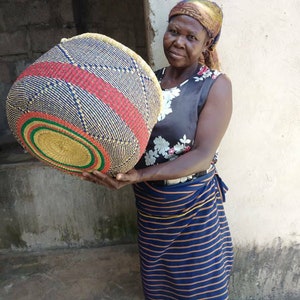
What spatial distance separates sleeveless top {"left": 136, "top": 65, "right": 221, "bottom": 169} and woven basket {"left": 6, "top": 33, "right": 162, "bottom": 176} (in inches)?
9.0

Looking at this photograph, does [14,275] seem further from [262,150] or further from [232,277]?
[262,150]

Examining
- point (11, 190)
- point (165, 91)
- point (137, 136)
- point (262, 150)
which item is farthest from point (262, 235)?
point (11, 190)

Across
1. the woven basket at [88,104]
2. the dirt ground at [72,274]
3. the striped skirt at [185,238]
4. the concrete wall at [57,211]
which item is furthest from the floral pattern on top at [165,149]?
the dirt ground at [72,274]

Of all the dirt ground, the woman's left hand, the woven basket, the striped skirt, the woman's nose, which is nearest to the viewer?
the woven basket

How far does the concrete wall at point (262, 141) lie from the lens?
1462mm

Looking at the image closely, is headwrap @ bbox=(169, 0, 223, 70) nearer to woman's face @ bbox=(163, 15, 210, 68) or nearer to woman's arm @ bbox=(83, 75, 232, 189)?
woman's face @ bbox=(163, 15, 210, 68)

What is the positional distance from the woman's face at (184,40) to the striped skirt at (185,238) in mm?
480

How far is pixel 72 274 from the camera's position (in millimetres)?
2246

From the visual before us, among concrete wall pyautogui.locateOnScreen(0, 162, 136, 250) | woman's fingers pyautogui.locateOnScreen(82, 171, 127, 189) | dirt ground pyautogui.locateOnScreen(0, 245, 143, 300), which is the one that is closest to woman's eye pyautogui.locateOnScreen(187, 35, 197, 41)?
woman's fingers pyautogui.locateOnScreen(82, 171, 127, 189)

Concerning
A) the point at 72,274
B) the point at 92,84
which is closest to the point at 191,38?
the point at 92,84

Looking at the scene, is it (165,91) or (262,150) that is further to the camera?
(262,150)

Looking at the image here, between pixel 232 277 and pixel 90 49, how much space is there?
63.7 inches

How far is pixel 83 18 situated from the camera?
3.00 metres

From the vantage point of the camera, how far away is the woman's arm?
115cm
